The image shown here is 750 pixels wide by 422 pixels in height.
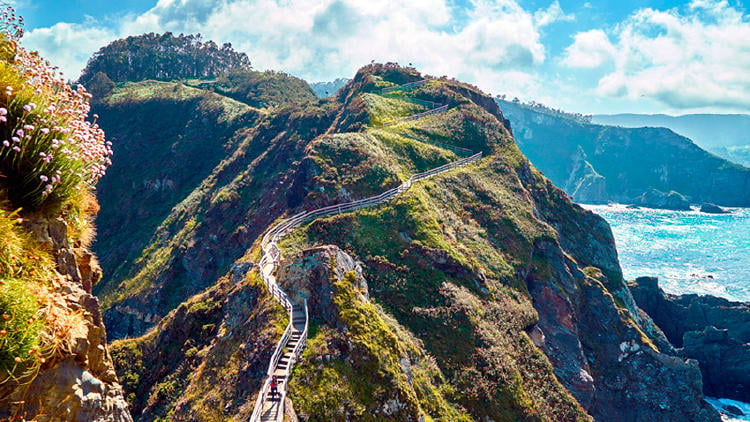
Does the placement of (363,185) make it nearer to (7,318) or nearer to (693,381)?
(7,318)

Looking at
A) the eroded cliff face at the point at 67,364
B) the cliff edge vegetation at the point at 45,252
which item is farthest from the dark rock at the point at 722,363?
the cliff edge vegetation at the point at 45,252

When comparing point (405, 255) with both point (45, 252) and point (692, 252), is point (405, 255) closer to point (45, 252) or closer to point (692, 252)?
point (45, 252)

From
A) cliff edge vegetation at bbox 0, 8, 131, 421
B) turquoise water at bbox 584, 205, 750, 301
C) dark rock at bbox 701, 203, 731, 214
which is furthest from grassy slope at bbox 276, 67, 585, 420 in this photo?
dark rock at bbox 701, 203, 731, 214

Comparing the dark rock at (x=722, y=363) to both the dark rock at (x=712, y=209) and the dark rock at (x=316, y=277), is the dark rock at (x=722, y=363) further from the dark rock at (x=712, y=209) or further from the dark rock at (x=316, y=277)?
the dark rock at (x=712, y=209)

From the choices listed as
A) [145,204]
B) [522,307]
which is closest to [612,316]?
[522,307]

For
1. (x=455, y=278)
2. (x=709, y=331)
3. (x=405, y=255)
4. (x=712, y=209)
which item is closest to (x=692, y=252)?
(x=709, y=331)

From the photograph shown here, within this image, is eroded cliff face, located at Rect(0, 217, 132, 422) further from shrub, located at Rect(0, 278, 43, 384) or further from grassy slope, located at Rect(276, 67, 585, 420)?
grassy slope, located at Rect(276, 67, 585, 420)
